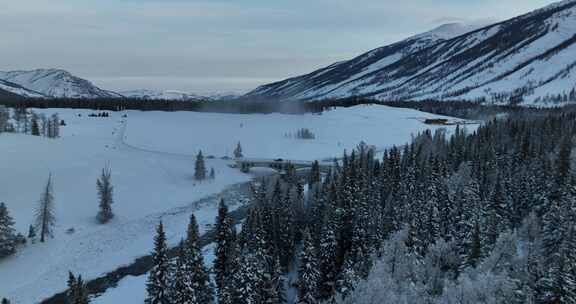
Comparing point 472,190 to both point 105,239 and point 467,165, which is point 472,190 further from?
point 105,239

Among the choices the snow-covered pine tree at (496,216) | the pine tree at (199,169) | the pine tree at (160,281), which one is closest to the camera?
the pine tree at (160,281)

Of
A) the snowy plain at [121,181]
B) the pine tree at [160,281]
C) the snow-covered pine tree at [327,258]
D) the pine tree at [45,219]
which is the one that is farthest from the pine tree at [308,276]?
the pine tree at [45,219]

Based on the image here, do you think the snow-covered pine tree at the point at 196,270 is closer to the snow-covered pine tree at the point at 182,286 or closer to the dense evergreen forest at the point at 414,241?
the dense evergreen forest at the point at 414,241

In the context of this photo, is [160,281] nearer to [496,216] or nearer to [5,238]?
[5,238]

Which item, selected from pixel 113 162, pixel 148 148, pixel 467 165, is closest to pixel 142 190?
pixel 113 162

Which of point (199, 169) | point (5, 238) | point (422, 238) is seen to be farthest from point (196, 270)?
point (199, 169)

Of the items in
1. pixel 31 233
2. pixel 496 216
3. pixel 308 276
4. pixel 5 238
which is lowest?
pixel 31 233

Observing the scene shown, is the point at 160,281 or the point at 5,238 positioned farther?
the point at 5,238

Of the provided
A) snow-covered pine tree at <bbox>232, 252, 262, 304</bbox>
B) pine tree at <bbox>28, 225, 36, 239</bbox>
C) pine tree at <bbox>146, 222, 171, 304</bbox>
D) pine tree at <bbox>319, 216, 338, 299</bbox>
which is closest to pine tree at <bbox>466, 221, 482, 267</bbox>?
pine tree at <bbox>319, 216, 338, 299</bbox>
